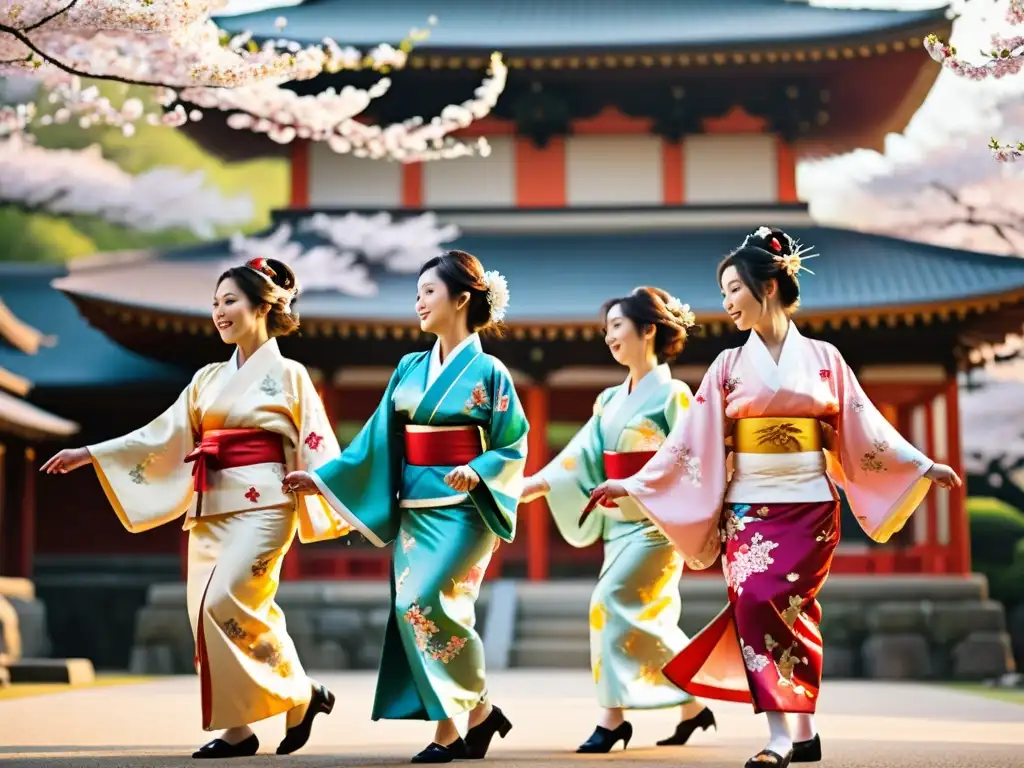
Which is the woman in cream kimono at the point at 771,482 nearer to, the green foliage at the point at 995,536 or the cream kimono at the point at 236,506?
the cream kimono at the point at 236,506

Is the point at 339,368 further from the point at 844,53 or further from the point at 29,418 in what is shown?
the point at 844,53

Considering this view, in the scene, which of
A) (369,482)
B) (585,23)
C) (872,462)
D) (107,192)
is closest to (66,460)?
(369,482)

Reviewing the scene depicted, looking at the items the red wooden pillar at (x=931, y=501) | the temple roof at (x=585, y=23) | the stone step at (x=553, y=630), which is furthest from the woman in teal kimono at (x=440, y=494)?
the temple roof at (x=585, y=23)

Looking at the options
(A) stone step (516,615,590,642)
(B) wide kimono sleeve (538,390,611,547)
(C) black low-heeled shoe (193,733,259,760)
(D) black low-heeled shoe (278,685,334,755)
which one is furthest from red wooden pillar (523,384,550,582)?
(C) black low-heeled shoe (193,733,259,760)

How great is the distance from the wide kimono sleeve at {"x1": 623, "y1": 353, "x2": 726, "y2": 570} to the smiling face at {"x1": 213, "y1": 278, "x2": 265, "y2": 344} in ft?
5.28

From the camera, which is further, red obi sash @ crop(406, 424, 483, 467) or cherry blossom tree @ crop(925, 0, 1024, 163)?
cherry blossom tree @ crop(925, 0, 1024, 163)

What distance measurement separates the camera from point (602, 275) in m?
17.2

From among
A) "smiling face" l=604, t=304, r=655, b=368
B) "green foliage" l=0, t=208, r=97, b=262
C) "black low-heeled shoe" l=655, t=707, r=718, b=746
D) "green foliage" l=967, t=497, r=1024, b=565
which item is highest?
"green foliage" l=0, t=208, r=97, b=262

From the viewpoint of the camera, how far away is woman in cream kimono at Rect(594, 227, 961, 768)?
542 cm

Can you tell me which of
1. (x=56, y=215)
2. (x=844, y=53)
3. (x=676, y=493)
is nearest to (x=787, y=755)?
(x=676, y=493)

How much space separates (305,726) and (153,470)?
3.87 feet

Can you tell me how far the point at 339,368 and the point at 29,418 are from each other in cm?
321

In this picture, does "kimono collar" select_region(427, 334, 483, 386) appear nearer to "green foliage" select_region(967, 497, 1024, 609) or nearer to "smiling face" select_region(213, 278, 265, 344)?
"smiling face" select_region(213, 278, 265, 344)

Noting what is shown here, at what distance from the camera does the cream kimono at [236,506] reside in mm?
5730
